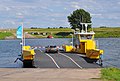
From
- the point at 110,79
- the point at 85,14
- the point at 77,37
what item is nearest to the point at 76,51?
the point at 77,37

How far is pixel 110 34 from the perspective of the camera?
19525 centimetres

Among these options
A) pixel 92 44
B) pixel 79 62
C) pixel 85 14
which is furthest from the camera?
pixel 85 14

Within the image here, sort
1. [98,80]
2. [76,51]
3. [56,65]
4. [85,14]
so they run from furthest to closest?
[85,14] → [76,51] → [56,65] → [98,80]

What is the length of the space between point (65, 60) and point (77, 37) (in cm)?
1276

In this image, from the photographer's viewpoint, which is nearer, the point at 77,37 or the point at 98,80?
the point at 98,80

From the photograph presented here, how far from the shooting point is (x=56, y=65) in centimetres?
3578

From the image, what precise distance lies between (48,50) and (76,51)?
384cm

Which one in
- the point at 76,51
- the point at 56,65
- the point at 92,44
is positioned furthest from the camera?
the point at 76,51

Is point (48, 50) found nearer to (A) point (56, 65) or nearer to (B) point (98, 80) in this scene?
(A) point (56, 65)

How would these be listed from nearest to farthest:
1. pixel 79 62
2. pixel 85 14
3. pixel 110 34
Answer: pixel 79 62, pixel 85 14, pixel 110 34

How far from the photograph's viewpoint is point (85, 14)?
477 ft

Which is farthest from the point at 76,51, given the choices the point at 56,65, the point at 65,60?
the point at 56,65

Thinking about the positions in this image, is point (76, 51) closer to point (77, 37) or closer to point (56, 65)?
point (77, 37)

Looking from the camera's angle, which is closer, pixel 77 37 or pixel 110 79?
→ pixel 110 79
